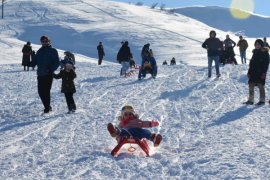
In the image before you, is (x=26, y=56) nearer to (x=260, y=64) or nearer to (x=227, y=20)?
(x=260, y=64)

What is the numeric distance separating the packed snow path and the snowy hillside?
151m

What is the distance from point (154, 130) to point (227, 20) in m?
169

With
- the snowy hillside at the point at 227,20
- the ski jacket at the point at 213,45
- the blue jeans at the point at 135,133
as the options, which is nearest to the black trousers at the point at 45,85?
the blue jeans at the point at 135,133

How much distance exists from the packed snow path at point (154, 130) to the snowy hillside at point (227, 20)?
151033 mm

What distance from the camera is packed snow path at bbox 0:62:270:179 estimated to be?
594 centimetres

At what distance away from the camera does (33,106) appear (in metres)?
11.9

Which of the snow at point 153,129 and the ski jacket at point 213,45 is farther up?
the ski jacket at point 213,45

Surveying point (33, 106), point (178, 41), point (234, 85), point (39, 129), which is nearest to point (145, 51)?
point (234, 85)

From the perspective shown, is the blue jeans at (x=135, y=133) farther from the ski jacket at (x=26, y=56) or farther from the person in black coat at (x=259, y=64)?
the ski jacket at (x=26, y=56)

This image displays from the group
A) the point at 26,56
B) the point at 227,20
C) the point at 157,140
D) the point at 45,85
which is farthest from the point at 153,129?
the point at 227,20

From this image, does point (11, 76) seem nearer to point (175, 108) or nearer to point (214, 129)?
point (175, 108)

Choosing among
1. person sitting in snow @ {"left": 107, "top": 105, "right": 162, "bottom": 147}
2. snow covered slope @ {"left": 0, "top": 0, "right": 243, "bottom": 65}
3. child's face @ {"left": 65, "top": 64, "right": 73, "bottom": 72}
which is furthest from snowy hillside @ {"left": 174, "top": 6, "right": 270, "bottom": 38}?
person sitting in snow @ {"left": 107, "top": 105, "right": 162, "bottom": 147}

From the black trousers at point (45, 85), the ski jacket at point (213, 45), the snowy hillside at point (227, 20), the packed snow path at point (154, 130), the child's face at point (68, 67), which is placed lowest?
the packed snow path at point (154, 130)

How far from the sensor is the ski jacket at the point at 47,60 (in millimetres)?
10359
